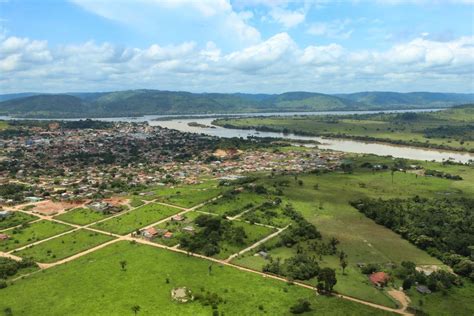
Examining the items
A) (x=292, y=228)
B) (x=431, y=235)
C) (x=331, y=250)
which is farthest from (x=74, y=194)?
(x=431, y=235)

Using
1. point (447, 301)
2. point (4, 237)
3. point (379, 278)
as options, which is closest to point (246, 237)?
point (379, 278)

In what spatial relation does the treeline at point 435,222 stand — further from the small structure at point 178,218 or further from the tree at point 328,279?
the small structure at point 178,218

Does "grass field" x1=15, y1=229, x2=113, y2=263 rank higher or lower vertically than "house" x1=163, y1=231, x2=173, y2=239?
lower

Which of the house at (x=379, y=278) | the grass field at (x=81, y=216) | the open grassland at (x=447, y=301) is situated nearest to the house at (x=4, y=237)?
the grass field at (x=81, y=216)

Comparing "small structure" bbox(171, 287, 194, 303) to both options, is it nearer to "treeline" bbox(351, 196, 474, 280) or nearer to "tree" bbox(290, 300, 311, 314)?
"tree" bbox(290, 300, 311, 314)

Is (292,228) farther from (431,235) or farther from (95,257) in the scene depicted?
(95,257)

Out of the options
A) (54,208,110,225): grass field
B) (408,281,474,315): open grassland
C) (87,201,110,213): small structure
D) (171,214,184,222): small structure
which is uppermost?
(87,201,110,213): small structure

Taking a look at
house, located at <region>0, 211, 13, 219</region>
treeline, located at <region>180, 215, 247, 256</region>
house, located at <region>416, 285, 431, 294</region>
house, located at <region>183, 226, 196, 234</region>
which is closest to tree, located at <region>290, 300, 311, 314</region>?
house, located at <region>416, 285, 431, 294</region>
